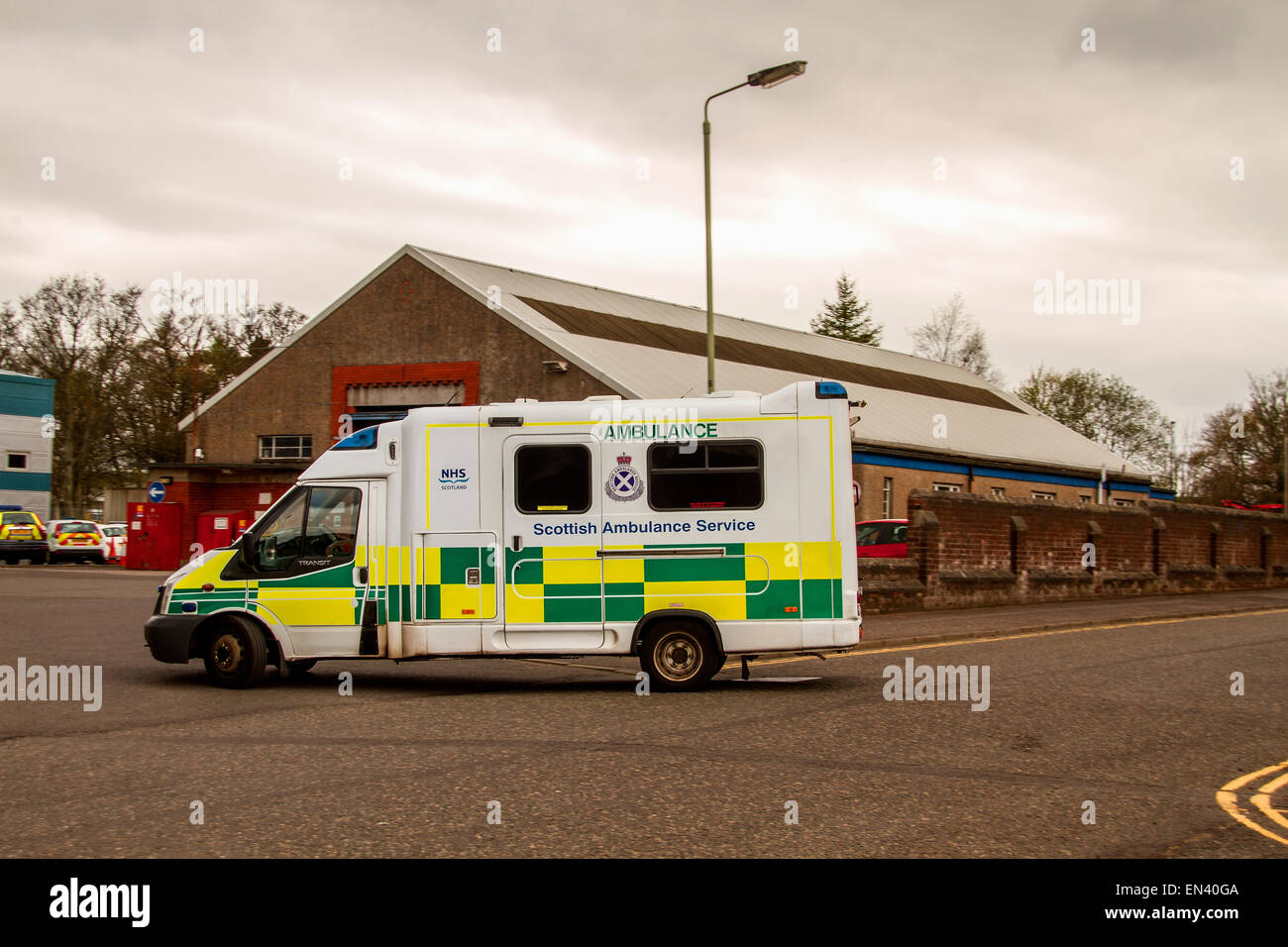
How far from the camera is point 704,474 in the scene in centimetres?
1228

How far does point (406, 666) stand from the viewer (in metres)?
15.0

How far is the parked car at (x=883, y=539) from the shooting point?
81.1 ft

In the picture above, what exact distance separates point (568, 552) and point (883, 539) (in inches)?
555

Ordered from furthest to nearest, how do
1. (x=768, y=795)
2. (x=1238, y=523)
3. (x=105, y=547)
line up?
(x=105, y=547) → (x=1238, y=523) → (x=768, y=795)

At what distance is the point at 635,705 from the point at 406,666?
15.7ft

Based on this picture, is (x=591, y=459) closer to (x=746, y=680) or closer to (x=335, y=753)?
(x=746, y=680)

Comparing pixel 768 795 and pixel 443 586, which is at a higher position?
pixel 443 586

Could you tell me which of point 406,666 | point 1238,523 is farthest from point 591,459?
point 1238,523

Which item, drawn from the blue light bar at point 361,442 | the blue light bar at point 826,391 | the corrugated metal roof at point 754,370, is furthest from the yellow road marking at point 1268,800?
the corrugated metal roof at point 754,370

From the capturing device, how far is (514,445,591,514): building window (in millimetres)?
12273

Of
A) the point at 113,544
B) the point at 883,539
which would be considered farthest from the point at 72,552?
the point at 883,539

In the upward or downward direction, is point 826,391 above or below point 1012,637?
above

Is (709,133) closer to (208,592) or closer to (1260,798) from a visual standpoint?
(208,592)
